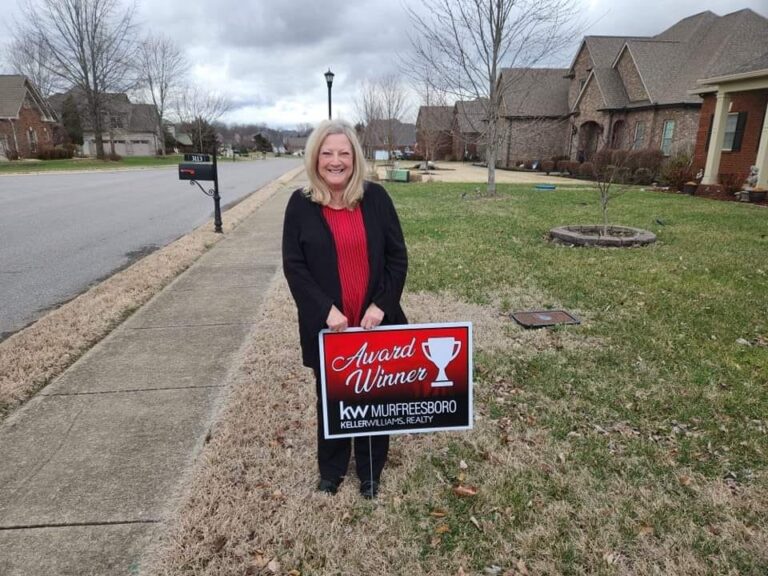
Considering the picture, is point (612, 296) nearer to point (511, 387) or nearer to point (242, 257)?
point (511, 387)

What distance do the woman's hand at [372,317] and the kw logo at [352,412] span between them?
43 cm

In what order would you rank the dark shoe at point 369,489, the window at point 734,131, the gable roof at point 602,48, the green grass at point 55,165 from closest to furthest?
1. the dark shoe at point 369,489
2. the window at point 734,131
3. the gable roof at point 602,48
4. the green grass at point 55,165

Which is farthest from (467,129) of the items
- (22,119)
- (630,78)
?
(22,119)

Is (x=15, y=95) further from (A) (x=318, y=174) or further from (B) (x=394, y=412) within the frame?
(B) (x=394, y=412)

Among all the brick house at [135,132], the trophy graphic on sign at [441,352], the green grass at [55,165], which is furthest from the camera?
the brick house at [135,132]

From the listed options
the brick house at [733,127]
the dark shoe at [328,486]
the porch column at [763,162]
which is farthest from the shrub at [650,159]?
the dark shoe at [328,486]

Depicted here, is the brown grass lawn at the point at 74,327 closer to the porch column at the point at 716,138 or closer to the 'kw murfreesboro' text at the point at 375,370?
the 'kw murfreesboro' text at the point at 375,370

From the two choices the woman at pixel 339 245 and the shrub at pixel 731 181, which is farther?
the shrub at pixel 731 181

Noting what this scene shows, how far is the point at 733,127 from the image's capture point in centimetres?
1822

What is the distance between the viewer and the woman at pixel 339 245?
7.95 feet

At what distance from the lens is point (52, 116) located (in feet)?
175

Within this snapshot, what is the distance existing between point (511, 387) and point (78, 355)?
3.65 metres

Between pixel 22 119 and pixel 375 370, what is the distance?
57680 mm

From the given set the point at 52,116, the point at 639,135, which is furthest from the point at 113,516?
the point at 52,116
